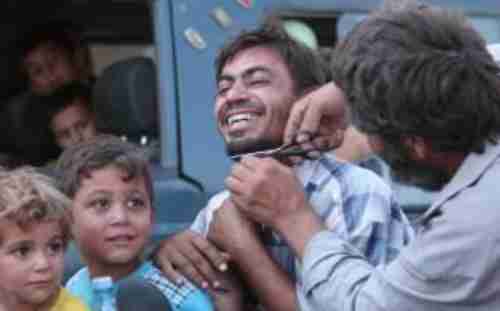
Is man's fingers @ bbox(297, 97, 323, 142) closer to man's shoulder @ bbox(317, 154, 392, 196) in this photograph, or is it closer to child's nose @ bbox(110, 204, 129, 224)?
man's shoulder @ bbox(317, 154, 392, 196)

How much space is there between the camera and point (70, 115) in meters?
4.76

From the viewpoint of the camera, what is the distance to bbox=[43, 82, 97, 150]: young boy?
4730 millimetres

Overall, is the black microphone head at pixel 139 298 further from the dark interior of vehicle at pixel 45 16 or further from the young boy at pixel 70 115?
the dark interior of vehicle at pixel 45 16

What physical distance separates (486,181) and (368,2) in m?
2.01

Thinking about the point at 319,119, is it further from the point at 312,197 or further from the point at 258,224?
the point at 258,224

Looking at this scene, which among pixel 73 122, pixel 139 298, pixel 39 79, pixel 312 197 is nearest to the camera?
pixel 139 298

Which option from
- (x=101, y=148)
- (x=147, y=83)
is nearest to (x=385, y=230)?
(x=101, y=148)

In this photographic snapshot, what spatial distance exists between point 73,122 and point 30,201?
177 centimetres

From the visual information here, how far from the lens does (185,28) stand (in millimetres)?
4121

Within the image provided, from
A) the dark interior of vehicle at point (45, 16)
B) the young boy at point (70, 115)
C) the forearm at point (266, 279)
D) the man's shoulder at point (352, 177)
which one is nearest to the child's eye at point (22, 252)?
the forearm at point (266, 279)

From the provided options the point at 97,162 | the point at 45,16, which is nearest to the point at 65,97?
the point at 45,16

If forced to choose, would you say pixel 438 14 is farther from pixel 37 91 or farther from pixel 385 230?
pixel 37 91

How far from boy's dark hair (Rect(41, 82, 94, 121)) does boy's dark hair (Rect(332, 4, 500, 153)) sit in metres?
2.30

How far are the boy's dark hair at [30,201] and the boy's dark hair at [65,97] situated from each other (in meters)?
1.67
